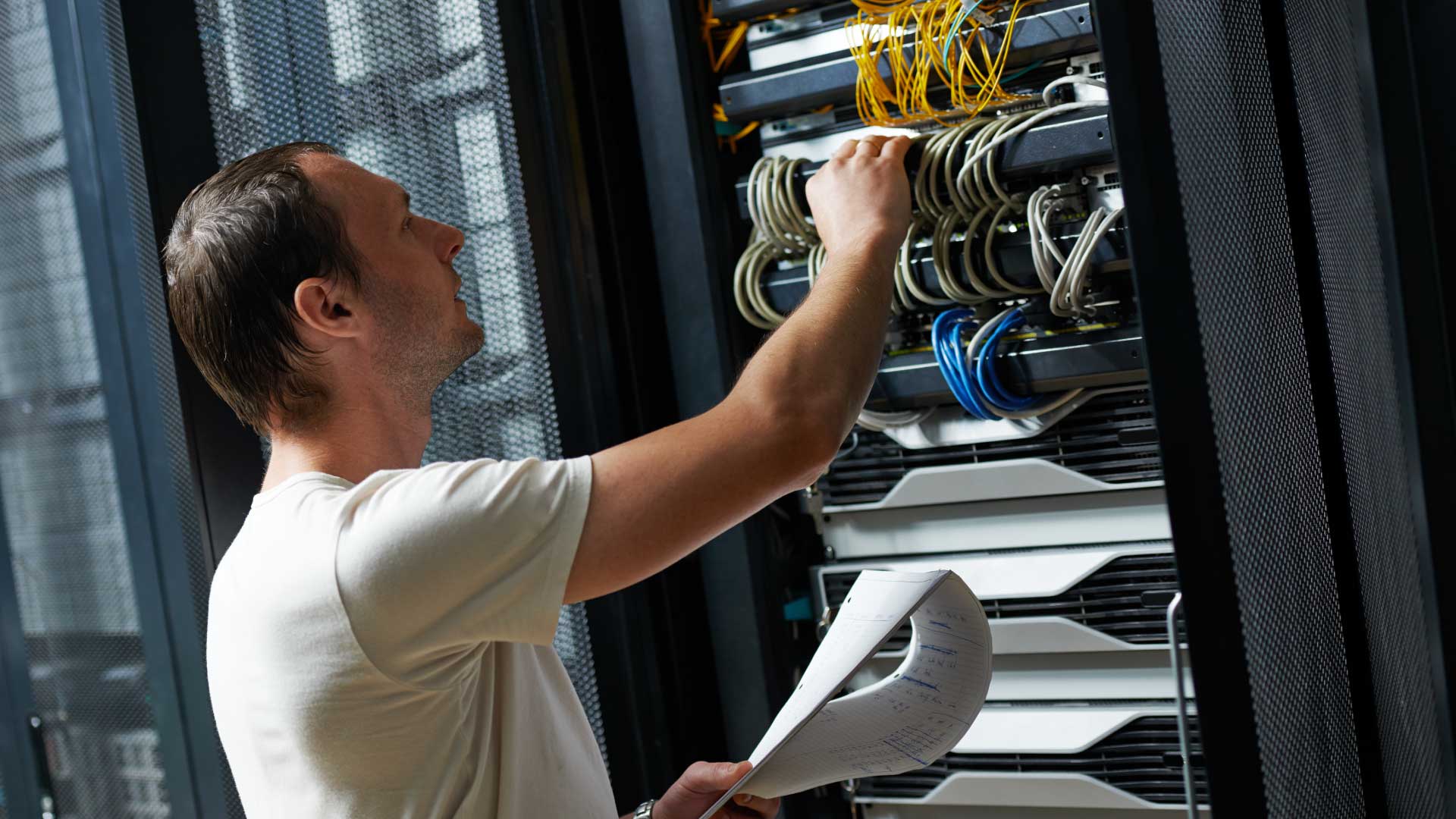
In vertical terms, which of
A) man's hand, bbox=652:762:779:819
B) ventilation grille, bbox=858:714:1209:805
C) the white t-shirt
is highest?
the white t-shirt

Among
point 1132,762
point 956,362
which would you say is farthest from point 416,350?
point 1132,762

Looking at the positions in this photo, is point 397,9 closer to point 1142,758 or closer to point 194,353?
point 194,353

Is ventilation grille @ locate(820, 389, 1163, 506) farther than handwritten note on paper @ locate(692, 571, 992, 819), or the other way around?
ventilation grille @ locate(820, 389, 1163, 506)

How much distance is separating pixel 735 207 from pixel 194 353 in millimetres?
730

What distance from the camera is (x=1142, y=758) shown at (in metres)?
1.46

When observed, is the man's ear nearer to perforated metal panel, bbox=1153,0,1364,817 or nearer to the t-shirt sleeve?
the t-shirt sleeve

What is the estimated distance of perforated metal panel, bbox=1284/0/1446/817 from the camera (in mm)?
860

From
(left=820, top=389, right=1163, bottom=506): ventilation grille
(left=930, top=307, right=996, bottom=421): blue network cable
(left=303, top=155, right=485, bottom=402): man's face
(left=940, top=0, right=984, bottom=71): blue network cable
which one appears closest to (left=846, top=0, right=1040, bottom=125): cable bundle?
(left=940, top=0, right=984, bottom=71): blue network cable

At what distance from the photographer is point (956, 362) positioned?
1.45 m

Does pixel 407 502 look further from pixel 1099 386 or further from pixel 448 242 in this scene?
pixel 1099 386

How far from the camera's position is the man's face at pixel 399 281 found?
1.10 meters

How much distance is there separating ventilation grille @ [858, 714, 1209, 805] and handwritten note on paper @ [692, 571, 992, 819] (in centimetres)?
44

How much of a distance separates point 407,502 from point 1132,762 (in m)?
0.97

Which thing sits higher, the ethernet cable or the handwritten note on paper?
the ethernet cable
